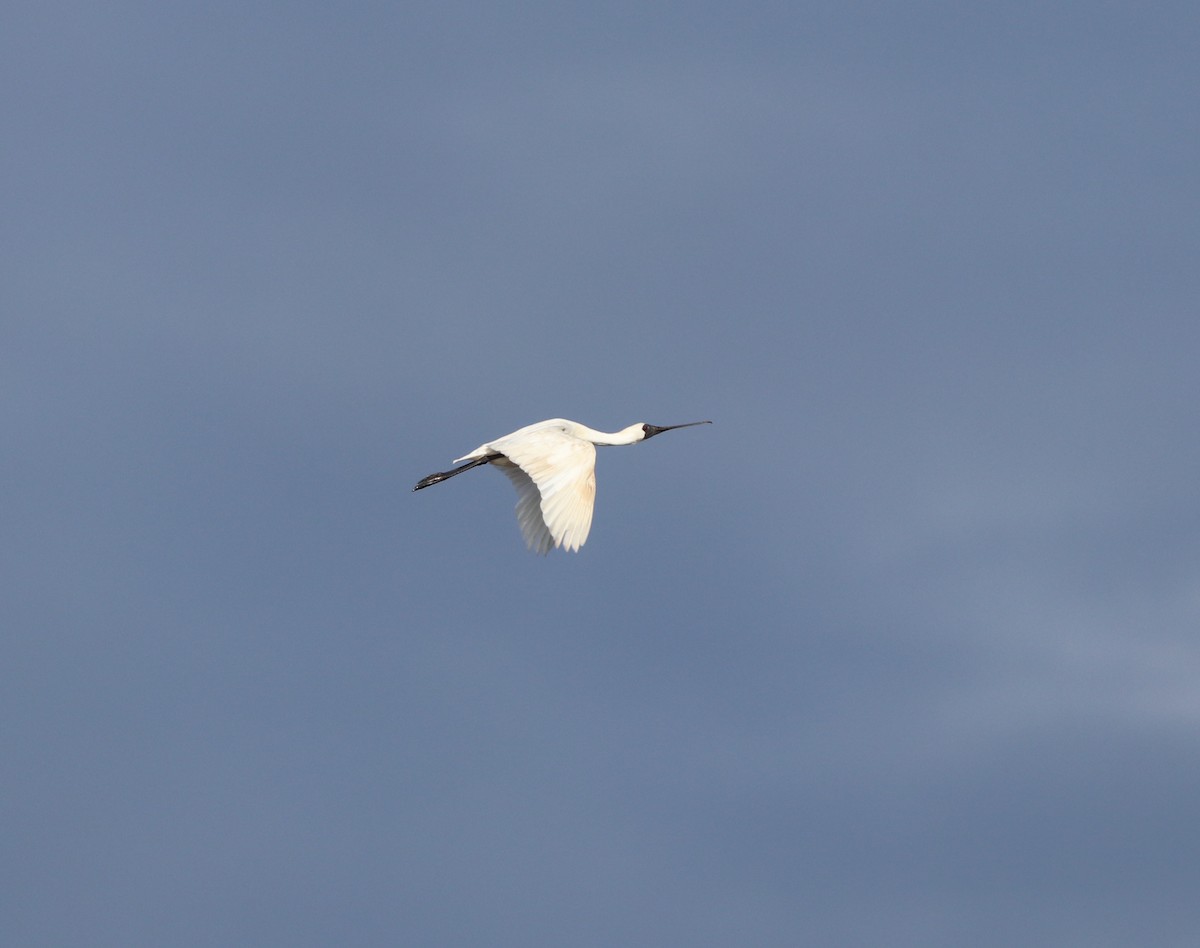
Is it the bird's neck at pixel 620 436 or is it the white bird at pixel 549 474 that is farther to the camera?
the bird's neck at pixel 620 436

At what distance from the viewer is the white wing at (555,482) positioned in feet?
107

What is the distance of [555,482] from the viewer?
3319 cm

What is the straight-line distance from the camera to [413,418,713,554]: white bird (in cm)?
3269

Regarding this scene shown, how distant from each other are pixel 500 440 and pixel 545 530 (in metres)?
1.70

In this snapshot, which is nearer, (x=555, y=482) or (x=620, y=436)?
(x=555, y=482)

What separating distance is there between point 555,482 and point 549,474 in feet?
0.87

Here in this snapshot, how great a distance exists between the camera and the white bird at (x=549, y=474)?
107ft

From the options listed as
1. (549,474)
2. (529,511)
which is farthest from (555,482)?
(529,511)

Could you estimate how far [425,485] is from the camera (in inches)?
1531

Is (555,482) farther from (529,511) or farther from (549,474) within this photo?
(529,511)

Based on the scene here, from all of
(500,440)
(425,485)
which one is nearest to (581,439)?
(500,440)

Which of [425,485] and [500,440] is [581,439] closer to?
[500,440]

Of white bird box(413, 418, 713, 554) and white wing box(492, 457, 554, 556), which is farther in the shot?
white wing box(492, 457, 554, 556)

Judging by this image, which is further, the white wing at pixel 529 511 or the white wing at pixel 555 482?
the white wing at pixel 529 511
